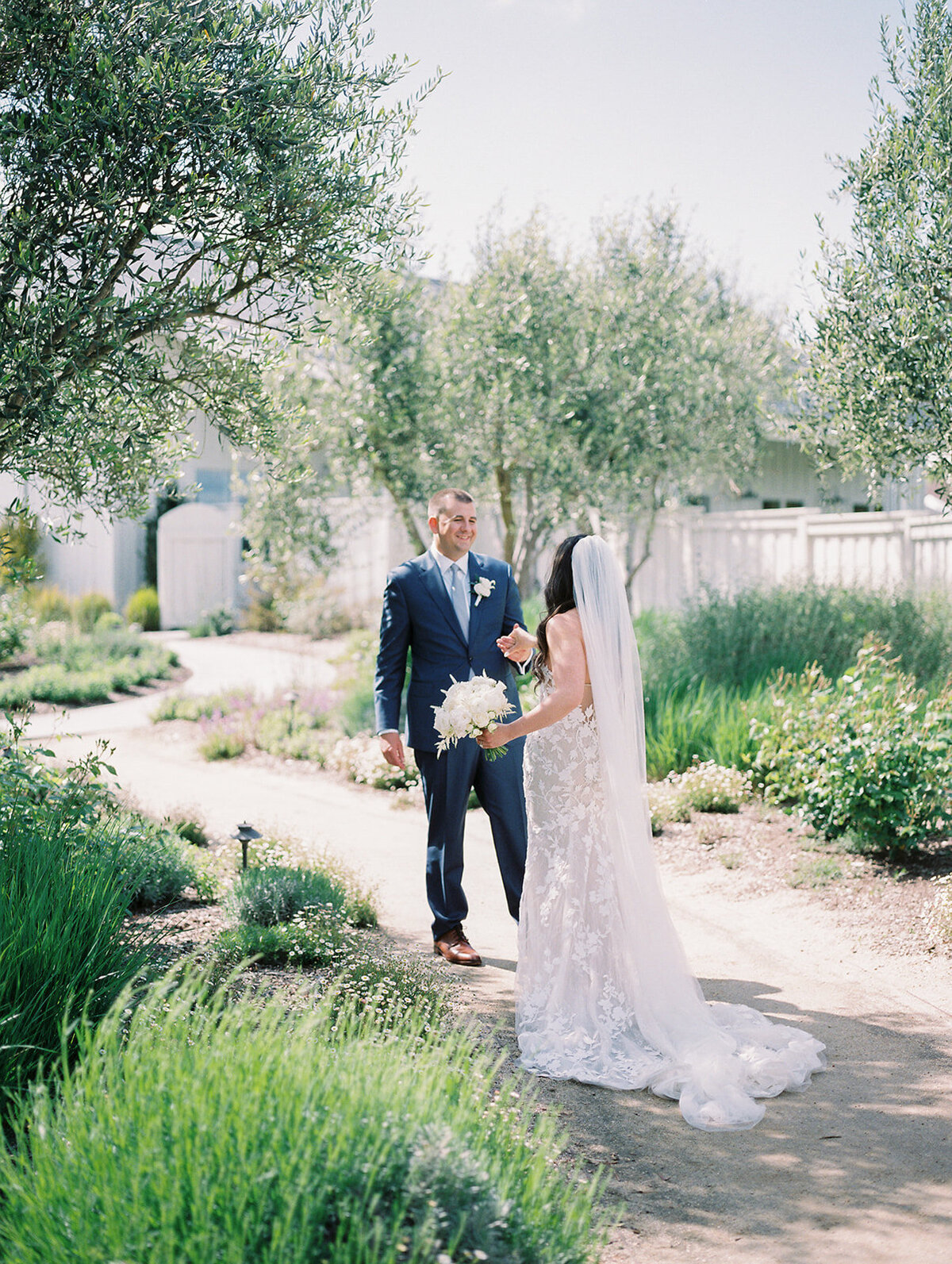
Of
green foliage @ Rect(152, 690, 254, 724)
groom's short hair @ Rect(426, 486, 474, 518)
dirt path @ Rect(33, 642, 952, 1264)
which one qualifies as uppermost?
groom's short hair @ Rect(426, 486, 474, 518)

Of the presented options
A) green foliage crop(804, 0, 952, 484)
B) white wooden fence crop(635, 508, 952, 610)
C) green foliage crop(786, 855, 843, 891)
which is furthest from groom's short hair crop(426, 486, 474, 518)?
white wooden fence crop(635, 508, 952, 610)

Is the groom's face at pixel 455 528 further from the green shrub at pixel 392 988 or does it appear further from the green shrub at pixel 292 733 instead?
the green shrub at pixel 292 733

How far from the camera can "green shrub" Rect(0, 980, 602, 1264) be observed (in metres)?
2.11

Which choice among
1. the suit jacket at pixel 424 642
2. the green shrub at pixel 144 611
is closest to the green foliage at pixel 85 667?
the green shrub at pixel 144 611

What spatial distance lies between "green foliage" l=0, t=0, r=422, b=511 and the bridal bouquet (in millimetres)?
1902

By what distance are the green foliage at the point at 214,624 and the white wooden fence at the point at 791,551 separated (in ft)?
32.7

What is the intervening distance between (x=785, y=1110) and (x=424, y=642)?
2.76 metres

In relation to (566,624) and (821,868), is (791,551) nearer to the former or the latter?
(821,868)

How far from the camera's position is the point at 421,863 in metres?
7.36

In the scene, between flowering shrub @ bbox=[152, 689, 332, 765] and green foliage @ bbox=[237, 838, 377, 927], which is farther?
flowering shrub @ bbox=[152, 689, 332, 765]

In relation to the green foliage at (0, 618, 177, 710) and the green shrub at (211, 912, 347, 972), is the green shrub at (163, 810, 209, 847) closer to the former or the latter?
the green shrub at (211, 912, 347, 972)

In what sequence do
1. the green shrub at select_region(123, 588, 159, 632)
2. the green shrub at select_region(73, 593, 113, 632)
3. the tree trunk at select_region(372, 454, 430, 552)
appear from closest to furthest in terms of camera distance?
the tree trunk at select_region(372, 454, 430, 552)
the green shrub at select_region(73, 593, 113, 632)
the green shrub at select_region(123, 588, 159, 632)

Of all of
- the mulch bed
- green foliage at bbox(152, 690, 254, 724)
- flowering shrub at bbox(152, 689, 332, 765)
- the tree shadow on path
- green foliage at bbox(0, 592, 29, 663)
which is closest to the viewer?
the tree shadow on path

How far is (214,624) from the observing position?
2125 cm
